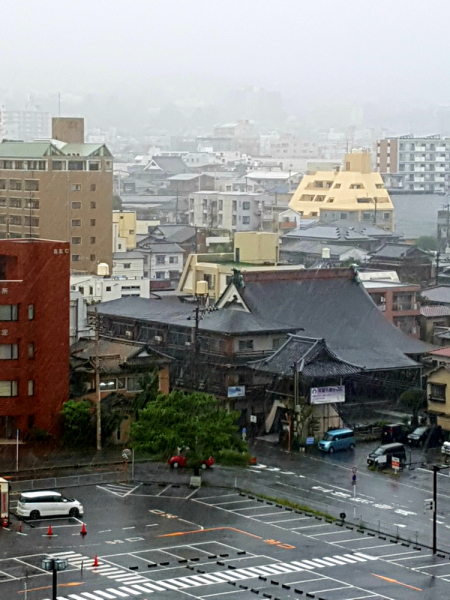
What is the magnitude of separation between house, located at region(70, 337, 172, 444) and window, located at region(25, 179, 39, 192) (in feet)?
27.8

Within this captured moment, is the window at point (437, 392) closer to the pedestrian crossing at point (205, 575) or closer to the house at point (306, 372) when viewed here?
the house at point (306, 372)

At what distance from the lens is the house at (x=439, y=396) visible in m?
13.5

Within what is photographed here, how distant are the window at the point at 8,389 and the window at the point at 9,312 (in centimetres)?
60

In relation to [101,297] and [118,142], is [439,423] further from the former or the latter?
[118,142]

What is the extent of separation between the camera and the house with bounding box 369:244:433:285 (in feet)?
73.5

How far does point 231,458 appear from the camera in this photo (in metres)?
11.7

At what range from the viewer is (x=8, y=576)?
825 centimetres

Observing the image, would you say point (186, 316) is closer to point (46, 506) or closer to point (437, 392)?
point (437, 392)

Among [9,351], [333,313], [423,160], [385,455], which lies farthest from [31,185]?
[423,160]

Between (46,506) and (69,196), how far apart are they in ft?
40.8

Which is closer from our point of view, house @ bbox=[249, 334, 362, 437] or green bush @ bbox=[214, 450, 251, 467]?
green bush @ bbox=[214, 450, 251, 467]

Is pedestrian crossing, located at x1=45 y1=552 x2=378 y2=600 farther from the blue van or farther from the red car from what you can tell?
the blue van

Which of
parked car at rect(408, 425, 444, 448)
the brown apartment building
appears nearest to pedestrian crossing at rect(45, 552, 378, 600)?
parked car at rect(408, 425, 444, 448)

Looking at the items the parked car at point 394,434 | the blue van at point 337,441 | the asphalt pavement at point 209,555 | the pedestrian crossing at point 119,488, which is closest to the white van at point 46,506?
the asphalt pavement at point 209,555
